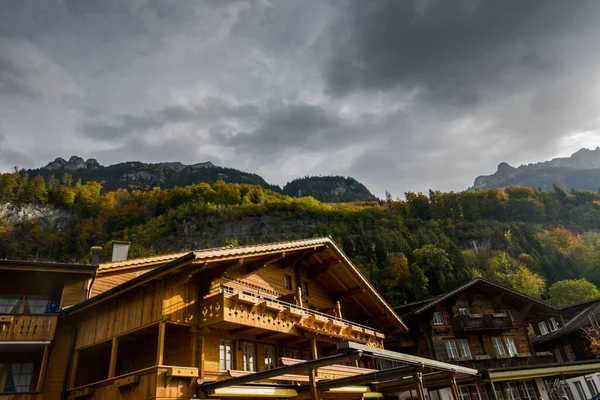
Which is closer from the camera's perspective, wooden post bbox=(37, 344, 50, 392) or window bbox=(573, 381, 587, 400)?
wooden post bbox=(37, 344, 50, 392)

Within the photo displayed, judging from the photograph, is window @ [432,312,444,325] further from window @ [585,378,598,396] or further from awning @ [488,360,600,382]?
window @ [585,378,598,396]

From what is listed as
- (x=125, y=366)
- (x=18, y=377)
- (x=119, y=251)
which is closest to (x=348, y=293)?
(x=125, y=366)

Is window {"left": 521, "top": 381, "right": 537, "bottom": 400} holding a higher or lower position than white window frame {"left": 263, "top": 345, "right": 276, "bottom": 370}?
lower

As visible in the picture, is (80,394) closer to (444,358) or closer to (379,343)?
(379,343)

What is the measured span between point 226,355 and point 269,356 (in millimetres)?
2629

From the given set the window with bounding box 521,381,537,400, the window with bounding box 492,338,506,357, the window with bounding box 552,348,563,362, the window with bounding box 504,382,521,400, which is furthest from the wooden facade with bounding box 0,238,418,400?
the window with bounding box 552,348,563,362

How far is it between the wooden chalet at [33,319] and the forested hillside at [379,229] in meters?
43.1

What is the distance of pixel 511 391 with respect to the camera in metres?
25.2

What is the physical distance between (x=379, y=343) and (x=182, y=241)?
6130cm

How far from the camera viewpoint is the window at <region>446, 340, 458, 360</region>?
2816 centimetres

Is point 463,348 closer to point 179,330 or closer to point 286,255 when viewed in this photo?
point 286,255

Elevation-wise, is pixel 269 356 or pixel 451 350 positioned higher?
pixel 451 350

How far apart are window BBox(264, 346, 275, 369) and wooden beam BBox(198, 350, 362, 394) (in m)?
4.33

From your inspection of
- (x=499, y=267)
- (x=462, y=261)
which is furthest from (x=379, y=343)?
(x=499, y=267)
